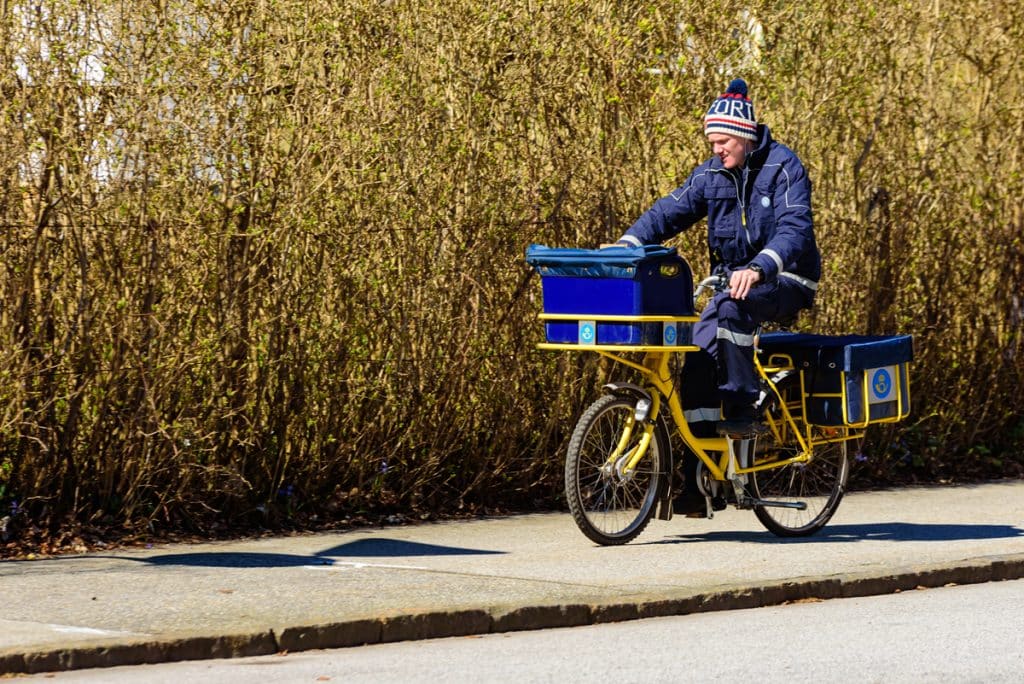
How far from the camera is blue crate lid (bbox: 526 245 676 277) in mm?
8711

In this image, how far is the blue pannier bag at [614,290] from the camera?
877 centimetres

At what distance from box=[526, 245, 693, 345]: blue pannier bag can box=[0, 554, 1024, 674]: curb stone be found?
1.40 meters

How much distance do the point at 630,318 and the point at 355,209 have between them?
168cm

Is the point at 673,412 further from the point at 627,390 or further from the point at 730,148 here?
the point at 730,148

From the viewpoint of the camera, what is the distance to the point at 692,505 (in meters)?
9.39

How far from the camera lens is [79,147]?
8.59 meters

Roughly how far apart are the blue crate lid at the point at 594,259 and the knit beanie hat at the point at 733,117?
0.73m

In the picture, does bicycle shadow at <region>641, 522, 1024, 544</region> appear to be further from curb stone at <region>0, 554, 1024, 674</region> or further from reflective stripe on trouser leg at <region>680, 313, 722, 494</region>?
curb stone at <region>0, 554, 1024, 674</region>

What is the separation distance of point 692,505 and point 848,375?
1020 millimetres

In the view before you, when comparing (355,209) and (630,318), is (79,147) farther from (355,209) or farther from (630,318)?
(630,318)

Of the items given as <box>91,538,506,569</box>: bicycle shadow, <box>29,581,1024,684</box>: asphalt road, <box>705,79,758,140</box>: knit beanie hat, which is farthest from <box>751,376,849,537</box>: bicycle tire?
<box>29,581,1024,684</box>: asphalt road

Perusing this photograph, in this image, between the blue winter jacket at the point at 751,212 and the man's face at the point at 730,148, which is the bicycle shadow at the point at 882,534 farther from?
the man's face at the point at 730,148

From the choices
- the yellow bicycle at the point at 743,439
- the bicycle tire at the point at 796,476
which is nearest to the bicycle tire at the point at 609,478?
the yellow bicycle at the point at 743,439

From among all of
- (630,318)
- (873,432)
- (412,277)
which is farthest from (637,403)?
(873,432)
